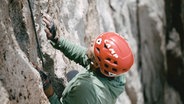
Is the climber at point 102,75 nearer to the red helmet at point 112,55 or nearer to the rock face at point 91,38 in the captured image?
Answer: the red helmet at point 112,55

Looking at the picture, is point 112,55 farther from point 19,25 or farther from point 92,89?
point 19,25

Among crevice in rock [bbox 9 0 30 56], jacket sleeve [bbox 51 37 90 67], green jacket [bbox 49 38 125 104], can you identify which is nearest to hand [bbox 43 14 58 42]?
jacket sleeve [bbox 51 37 90 67]

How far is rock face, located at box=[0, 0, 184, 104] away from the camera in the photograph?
338 centimetres

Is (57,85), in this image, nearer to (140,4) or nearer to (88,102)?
(88,102)

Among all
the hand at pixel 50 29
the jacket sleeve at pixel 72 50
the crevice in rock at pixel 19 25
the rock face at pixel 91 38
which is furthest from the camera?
the jacket sleeve at pixel 72 50

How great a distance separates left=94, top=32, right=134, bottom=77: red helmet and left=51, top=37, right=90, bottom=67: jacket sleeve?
461 mm

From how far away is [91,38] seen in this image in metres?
6.35

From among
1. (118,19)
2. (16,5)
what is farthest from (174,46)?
(16,5)

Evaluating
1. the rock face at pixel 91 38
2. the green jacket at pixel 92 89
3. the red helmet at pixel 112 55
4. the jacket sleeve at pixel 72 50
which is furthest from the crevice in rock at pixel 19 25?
the red helmet at pixel 112 55

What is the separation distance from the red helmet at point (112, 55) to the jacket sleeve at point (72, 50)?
0.46 metres

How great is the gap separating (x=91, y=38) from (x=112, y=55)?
2722 millimetres

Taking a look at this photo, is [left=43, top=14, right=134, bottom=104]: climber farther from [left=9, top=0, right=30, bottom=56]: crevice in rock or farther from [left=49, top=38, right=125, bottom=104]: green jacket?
[left=9, top=0, right=30, bottom=56]: crevice in rock

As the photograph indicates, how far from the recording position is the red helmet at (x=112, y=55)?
12.0 feet

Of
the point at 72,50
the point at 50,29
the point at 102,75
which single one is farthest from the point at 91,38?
the point at 102,75
